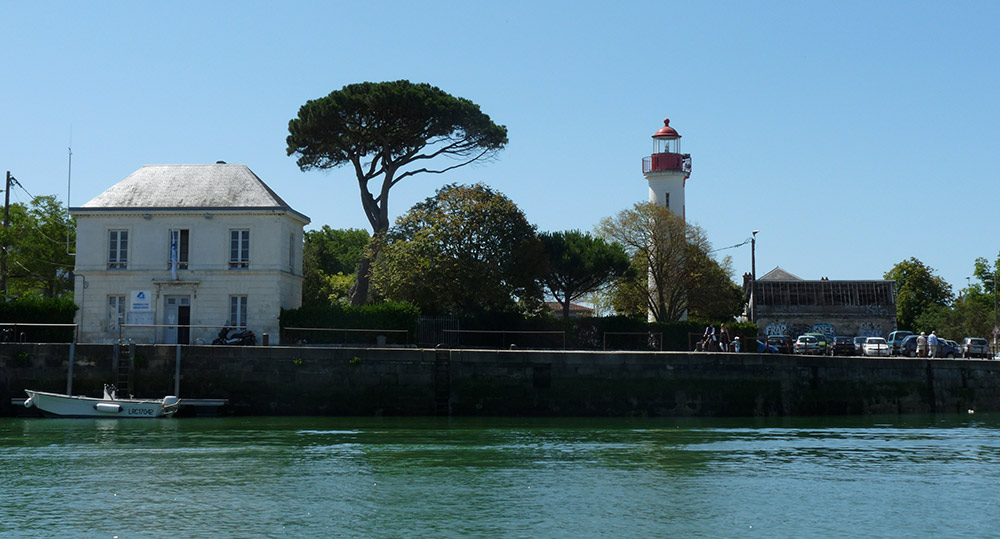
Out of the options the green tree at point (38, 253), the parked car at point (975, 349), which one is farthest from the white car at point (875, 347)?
the green tree at point (38, 253)

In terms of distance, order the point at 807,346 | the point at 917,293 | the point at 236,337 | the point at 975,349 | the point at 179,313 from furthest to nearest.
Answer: the point at 917,293
the point at 975,349
the point at 807,346
the point at 179,313
the point at 236,337

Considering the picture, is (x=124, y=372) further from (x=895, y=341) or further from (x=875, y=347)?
(x=895, y=341)

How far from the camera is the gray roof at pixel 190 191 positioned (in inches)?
1527

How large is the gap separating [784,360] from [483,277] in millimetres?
13291

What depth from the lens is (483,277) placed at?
4141 centimetres

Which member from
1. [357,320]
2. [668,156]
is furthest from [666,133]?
[357,320]

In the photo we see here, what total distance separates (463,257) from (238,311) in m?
9.46

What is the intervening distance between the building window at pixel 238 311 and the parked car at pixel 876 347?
2860 centimetres

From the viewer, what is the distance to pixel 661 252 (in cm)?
5344

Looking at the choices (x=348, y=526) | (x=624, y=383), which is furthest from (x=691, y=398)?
(x=348, y=526)

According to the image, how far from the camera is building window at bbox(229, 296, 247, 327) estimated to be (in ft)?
126

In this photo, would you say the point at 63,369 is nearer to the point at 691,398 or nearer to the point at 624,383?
the point at 624,383

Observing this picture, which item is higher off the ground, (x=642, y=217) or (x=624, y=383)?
(x=642, y=217)

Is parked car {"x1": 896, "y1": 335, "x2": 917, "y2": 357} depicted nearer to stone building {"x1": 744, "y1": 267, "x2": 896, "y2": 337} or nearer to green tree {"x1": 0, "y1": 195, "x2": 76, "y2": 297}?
stone building {"x1": 744, "y1": 267, "x2": 896, "y2": 337}
